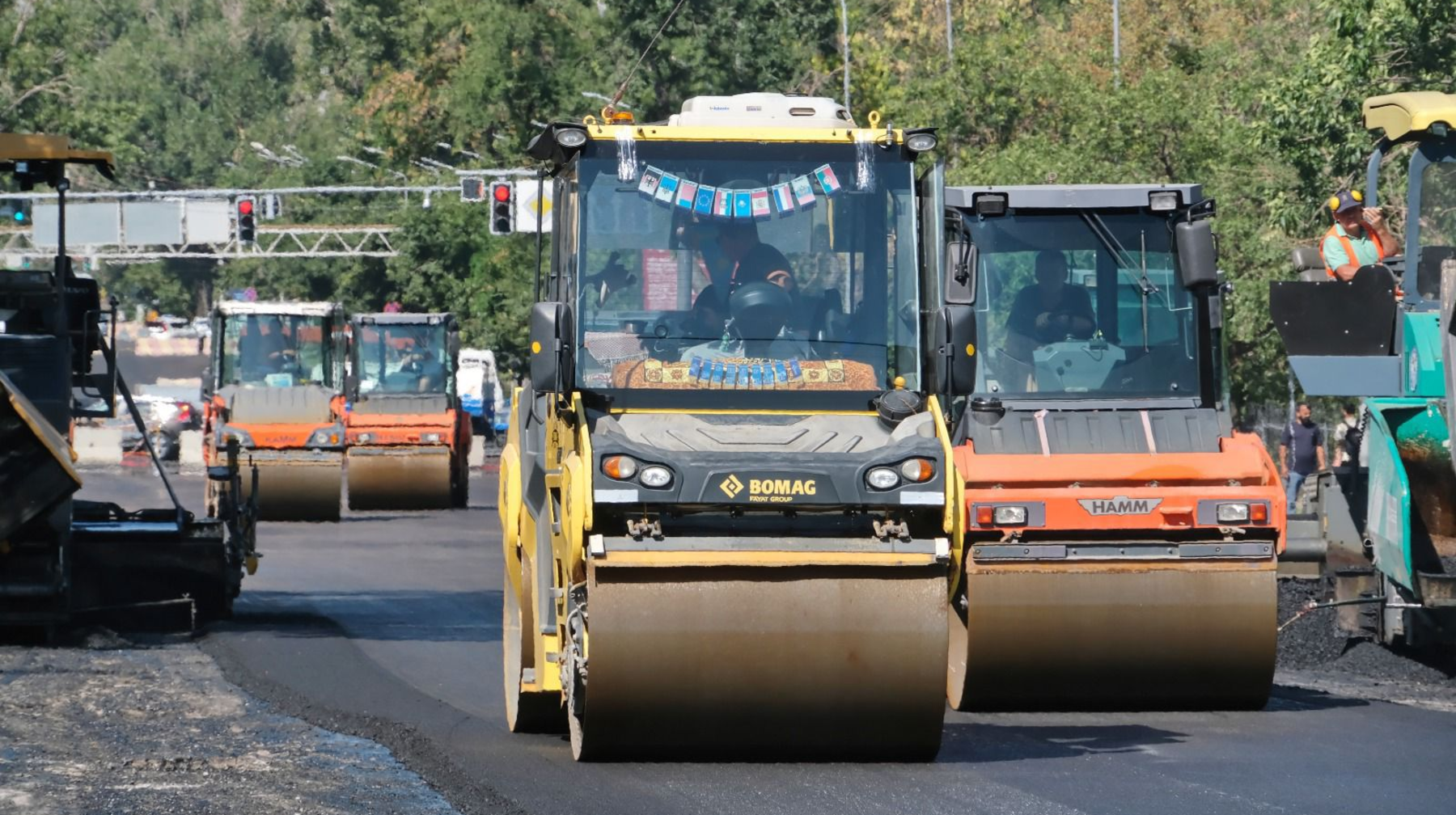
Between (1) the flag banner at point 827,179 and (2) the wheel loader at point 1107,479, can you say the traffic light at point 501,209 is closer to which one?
(2) the wheel loader at point 1107,479

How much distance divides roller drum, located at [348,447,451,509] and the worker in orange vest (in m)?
18.3

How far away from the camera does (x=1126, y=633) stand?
11.1 meters

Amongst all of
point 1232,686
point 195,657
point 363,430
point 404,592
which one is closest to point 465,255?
point 363,430

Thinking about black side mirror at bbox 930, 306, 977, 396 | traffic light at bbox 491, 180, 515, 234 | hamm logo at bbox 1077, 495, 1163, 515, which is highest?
traffic light at bbox 491, 180, 515, 234

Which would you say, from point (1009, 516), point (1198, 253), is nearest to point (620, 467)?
point (1009, 516)

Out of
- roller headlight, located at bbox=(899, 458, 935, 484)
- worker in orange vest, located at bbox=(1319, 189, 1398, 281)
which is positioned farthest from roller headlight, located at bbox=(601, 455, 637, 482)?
worker in orange vest, located at bbox=(1319, 189, 1398, 281)

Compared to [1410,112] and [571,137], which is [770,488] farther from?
[1410,112]

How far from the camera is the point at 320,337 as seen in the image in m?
28.9

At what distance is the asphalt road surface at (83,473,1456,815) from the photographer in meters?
8.42

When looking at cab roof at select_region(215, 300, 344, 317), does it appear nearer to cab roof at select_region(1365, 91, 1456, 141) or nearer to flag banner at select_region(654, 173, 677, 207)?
cab roof at select_region(1365, 91, 1456, 141)

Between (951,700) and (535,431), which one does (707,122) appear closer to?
(535,431)

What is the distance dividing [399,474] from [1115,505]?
1976cm

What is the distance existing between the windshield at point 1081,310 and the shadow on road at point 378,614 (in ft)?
16.1

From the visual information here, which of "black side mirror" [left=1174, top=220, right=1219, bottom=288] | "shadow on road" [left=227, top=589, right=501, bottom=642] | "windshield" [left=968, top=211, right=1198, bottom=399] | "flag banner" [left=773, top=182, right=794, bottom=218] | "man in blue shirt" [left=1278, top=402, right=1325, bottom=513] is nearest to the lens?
"flag banner" [left=773, top=182, right=794, bottom=218]
